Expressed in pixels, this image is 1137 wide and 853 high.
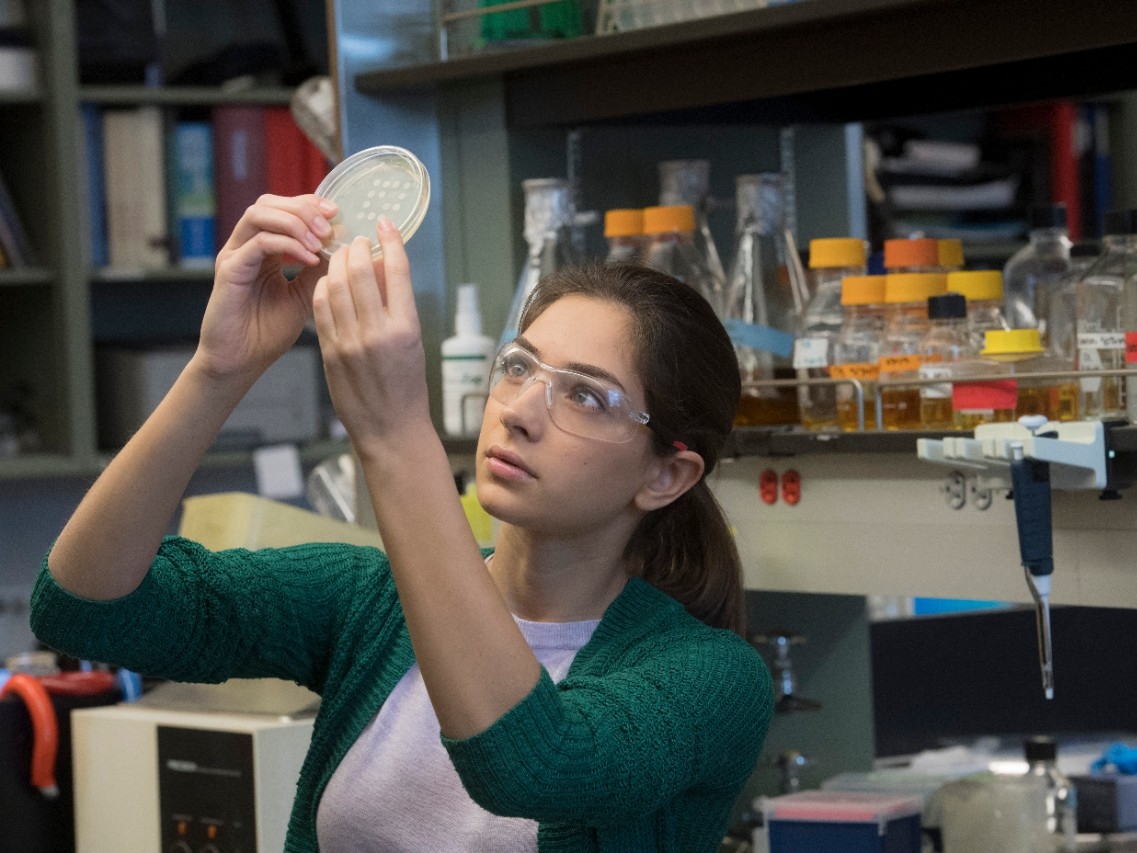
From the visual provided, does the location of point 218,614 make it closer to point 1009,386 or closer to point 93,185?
point 1009,386

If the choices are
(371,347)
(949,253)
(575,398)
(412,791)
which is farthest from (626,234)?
(371,347)

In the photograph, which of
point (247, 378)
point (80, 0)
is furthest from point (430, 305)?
point (80, 0)

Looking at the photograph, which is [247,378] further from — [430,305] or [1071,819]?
[1071,819]

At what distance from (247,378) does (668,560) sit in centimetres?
38

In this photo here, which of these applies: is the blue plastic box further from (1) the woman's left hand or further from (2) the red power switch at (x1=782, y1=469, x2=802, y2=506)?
(1) the woman's left hand

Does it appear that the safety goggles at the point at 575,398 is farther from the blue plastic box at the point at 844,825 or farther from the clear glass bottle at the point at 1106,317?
the blue plastic box at the point at 844,825

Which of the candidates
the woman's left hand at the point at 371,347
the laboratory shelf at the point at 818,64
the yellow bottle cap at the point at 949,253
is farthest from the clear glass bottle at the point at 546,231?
the woman's left hand at the point at 371,347

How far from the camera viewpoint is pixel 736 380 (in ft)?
4.43

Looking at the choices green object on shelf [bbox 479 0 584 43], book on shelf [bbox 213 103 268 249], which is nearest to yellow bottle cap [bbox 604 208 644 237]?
green object on shelf [bbox 479 0 584 43]

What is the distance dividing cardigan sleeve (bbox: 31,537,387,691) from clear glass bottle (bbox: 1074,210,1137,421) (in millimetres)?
621

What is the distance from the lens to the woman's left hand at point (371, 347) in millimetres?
960

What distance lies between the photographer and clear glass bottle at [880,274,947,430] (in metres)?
1.49

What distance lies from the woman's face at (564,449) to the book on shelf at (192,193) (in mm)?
2249

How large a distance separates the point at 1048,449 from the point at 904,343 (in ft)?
0.95
